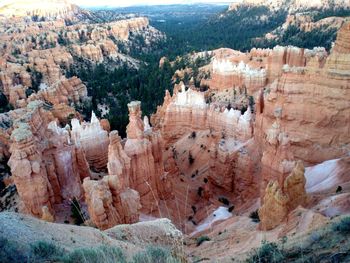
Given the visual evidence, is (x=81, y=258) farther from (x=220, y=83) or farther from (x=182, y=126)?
(x=220, y=83)

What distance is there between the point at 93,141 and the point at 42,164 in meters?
5.45

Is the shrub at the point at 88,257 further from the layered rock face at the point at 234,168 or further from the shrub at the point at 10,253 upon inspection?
the layered rock face at the point at 234,168

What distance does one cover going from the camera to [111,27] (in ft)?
281

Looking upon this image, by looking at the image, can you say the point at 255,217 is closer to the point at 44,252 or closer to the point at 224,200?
the point at 224,200

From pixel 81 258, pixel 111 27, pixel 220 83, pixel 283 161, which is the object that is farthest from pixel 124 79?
pixel 81 258

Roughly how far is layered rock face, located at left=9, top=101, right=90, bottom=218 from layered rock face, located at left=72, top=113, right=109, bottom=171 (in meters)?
1.24

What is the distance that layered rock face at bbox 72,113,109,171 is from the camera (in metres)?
19.8

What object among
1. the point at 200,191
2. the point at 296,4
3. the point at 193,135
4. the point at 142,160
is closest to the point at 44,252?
the point at 142,160

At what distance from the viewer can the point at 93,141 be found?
66.2ft

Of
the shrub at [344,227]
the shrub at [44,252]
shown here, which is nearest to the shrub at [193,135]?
the shrub at [344,227]

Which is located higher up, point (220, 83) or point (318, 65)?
point (318, 65)

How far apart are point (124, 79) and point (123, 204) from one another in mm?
44623

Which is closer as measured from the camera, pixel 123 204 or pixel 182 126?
pixel 123 204

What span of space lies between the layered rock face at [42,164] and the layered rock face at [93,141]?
1.24 meters
